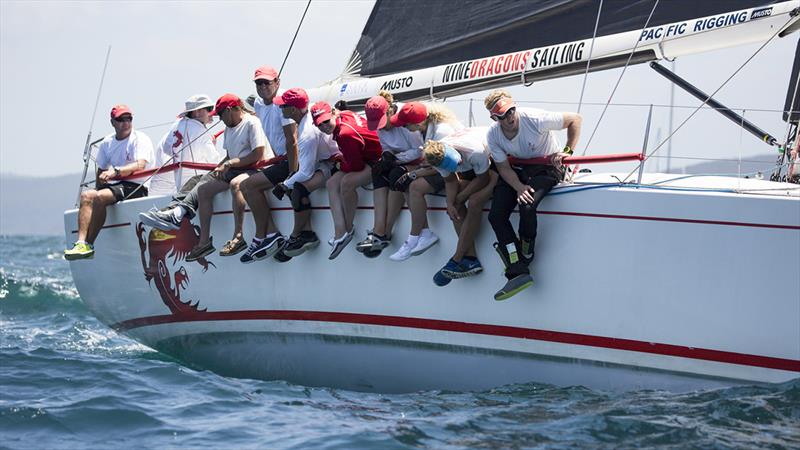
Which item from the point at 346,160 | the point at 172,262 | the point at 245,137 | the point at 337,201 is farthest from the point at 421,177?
the point at 172,262

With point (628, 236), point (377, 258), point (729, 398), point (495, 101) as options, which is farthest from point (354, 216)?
point (729, 398)

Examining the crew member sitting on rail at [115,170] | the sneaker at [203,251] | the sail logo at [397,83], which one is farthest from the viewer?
the crew member sitting on rail at [115,170]

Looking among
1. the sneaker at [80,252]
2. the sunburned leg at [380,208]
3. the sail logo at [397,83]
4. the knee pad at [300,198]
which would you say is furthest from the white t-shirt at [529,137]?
the sneaker at [80,252]

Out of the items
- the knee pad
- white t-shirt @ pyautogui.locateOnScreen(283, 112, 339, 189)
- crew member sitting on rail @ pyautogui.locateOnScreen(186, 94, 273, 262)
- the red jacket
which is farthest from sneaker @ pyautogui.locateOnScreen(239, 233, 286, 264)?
the red jacket

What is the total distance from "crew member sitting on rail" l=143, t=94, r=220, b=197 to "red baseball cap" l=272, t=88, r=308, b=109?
159 centimetres

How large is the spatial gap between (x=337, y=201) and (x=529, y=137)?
1.57 m

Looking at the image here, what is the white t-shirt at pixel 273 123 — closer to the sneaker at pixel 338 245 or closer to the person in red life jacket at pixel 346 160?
the person in red life jacket at pixel 346 160

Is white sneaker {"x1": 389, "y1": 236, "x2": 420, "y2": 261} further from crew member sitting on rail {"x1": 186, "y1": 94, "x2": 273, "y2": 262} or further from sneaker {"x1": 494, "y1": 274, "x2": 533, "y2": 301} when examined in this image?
crew member sitting on rail {"x1": 186, "y1": 94, "x2": 273, "y2": 262}

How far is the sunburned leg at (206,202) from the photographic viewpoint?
7.88 metres

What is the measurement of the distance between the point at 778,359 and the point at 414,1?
386cm

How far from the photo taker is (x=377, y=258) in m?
7.09

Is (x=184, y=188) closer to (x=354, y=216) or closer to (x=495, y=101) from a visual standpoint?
(x=354, y=216)

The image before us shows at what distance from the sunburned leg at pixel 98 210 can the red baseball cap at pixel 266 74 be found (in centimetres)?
217

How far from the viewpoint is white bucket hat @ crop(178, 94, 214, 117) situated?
8.64 m
